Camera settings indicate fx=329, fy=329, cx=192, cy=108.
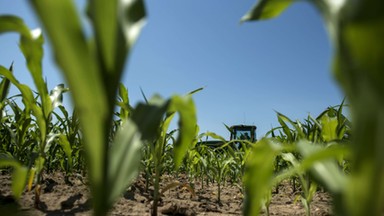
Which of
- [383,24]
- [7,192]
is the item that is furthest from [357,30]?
[7,192]

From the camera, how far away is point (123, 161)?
2.07 ft

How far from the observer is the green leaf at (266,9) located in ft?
2.21

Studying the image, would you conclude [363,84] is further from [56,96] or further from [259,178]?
[56,96]

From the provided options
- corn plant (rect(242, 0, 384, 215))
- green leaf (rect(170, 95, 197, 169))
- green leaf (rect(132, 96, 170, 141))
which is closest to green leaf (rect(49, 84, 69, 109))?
green leaf (rect(170, 95, 197, 169))

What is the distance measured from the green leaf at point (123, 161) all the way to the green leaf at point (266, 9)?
34 cm

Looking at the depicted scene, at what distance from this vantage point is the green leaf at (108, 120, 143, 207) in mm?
591

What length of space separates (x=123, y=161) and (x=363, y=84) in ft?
1.43

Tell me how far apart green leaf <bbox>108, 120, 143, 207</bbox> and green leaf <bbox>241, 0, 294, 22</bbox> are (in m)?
0.34

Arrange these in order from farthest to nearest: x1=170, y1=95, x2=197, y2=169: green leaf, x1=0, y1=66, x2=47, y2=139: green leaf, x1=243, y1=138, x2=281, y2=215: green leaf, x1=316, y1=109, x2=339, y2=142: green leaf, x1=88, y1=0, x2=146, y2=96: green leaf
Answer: x1=316, y1=109, x2=339, y2=142: green leaf < x1=0, y1=66, x2=47, y2=139: green leaf < x1=170, y1=95, x2=197, y2=169: green leaf < x1=243, y1=138, x2=281, y2=215: green leaf < x1=88, y1=0, x2=146, y2=96: green leaf

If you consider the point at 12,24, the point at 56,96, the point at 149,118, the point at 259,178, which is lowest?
the point at 259,178

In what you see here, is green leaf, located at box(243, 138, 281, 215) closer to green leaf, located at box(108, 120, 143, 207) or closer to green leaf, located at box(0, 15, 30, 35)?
green leaf, located at box(108, 120, 143, 207)

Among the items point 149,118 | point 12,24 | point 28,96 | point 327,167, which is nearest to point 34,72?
point 28,96

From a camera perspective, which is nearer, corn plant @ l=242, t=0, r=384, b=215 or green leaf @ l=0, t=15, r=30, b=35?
corn plant @ l=242, t=0, r=384, b=215

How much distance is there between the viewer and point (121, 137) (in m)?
0.68
